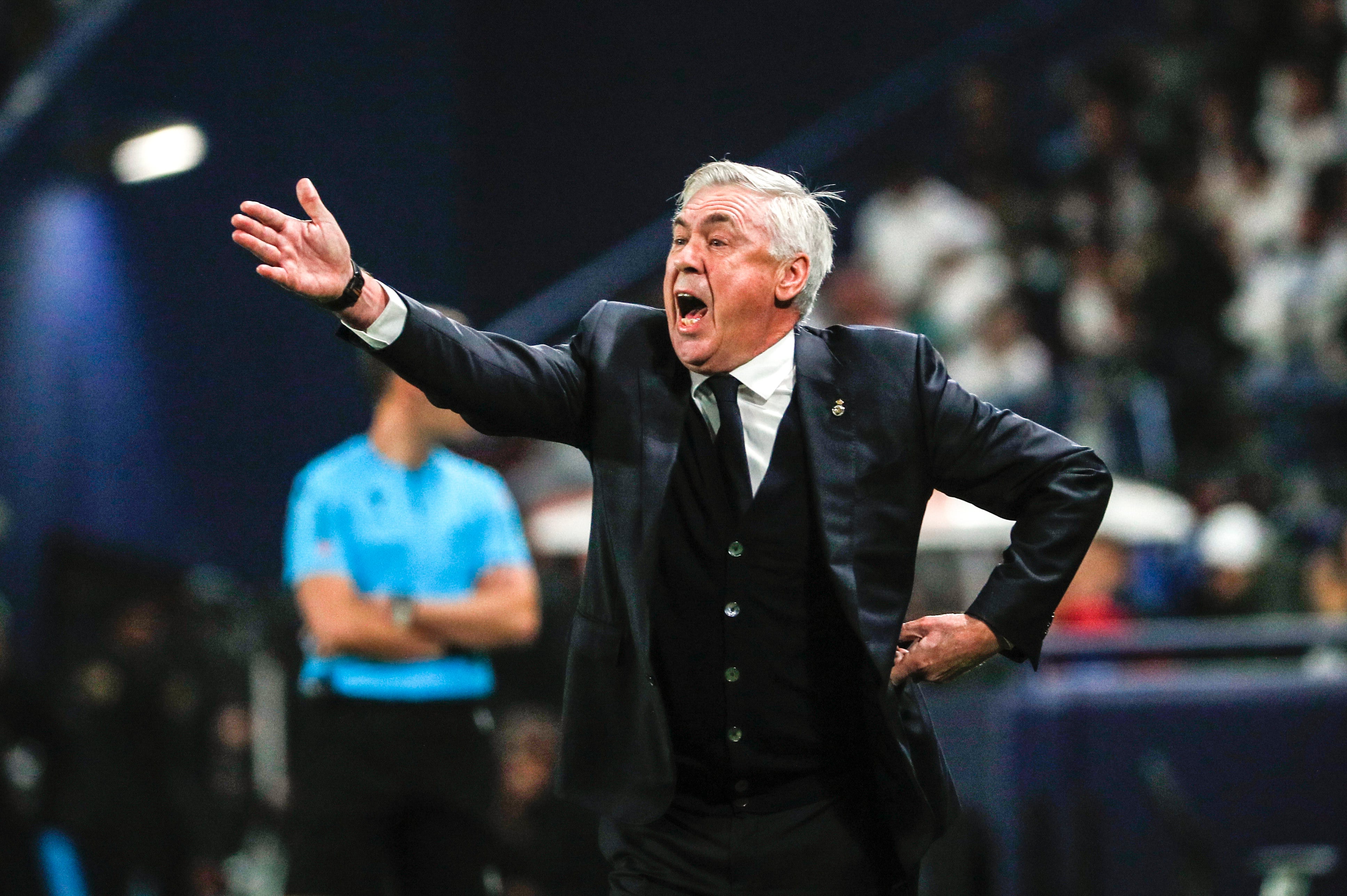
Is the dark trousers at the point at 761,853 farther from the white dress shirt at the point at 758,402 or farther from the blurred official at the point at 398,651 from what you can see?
the blurred official at the point at 398,651

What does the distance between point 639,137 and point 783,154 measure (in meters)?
1.35

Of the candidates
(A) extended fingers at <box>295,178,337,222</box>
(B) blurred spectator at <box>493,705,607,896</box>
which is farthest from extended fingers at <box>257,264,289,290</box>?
(B) blurred spectator at <box>493,705,607,896</box>

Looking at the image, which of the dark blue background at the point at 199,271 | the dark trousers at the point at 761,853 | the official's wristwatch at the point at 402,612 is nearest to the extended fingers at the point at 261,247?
the dark trousers at the point at 761,853

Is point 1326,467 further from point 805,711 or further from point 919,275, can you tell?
point 805,711

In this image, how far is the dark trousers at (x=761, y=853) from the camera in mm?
2844

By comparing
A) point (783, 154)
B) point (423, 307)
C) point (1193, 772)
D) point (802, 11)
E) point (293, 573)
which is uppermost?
point (802, 11)

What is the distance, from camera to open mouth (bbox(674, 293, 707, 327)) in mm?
2928

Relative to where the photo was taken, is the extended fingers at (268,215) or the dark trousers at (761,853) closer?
the extended fingers at (268,215)

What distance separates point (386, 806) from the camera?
14.1ft

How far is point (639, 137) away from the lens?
1417cm

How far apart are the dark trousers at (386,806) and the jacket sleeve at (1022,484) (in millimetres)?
1851

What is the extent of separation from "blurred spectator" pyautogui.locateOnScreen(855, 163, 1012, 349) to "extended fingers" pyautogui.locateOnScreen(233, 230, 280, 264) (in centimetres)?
915

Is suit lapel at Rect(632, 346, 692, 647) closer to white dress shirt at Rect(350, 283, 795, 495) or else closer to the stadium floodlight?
white dress shirt at Rect(350, 283, 795, 495)

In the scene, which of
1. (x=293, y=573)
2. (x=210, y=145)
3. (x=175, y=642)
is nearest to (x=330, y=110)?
(x=210, y=145)
